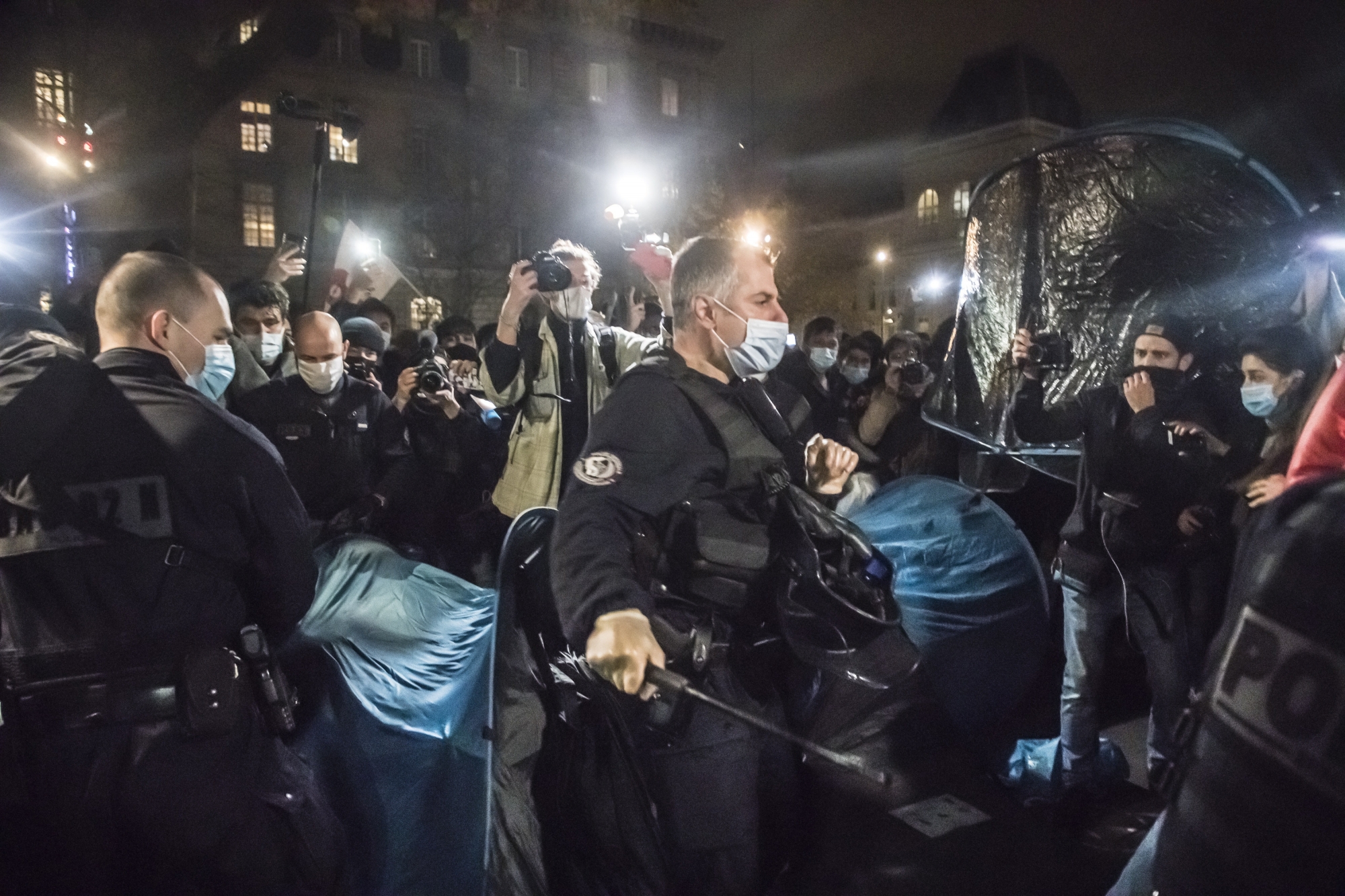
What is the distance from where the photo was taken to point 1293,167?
5.63m

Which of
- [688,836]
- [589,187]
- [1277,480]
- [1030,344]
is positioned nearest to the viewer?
[688,836]

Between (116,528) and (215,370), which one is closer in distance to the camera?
(116,528)

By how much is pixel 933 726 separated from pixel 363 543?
8.48 ft

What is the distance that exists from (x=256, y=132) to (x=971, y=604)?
35.9 m

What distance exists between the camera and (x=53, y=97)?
11.2 metres

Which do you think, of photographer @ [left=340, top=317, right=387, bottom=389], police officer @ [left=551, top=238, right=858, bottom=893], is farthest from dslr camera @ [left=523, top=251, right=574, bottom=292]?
police officer @ [left=551, top=238, right=858, bottom=893]

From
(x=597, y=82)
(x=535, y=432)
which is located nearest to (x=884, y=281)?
(x=597, y=82)

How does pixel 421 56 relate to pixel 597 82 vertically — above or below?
below

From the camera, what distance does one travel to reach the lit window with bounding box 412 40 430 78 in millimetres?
38125

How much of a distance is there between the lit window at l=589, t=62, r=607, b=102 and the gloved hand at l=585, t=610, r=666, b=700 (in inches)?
1685

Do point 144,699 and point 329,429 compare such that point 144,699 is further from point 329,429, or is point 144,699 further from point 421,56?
point 421,56

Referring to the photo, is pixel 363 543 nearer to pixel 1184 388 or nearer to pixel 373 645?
pixel 373 645

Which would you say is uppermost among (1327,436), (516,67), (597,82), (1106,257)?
(597,82)

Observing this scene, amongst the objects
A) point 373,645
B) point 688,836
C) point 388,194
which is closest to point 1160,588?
point 688,836
